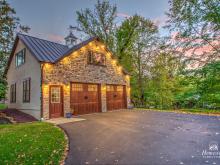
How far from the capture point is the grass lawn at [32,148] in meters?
4.41

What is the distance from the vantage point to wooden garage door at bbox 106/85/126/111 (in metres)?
15.2

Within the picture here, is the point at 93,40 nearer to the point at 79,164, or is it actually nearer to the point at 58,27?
the point at 58,27

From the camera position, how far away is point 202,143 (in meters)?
5.30

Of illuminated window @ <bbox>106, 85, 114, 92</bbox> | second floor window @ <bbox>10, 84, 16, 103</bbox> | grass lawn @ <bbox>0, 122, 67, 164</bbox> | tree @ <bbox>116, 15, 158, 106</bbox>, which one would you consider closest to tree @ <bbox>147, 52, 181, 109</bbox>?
tree @ <bbox>116, 15, 158, 106</bbox>

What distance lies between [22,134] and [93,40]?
984 cm

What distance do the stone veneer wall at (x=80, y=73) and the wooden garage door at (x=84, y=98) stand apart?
40 cm

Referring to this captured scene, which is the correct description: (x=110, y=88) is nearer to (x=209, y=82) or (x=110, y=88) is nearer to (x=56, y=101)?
(x=56, y=101)

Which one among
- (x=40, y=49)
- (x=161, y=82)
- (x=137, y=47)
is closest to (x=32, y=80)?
(x=40, y=49)

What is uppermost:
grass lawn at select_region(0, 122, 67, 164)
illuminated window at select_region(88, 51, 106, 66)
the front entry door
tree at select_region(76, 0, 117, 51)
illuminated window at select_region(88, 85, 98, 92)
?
tree at select_region(76, 0, 117, 51)

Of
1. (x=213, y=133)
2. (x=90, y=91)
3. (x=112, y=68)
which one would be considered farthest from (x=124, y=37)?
(x=213, y=133)

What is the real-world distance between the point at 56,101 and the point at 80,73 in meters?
2.95

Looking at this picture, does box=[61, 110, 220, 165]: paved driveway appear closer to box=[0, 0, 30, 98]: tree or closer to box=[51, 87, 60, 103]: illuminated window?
box=[51, 87, 60, 103]: illuminated window

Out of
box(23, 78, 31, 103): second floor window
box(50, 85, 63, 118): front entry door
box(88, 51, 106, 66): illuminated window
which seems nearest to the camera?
box(50, 85, 63, 118): front entry door

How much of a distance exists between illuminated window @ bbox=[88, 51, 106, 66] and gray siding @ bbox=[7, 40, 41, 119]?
442cm
